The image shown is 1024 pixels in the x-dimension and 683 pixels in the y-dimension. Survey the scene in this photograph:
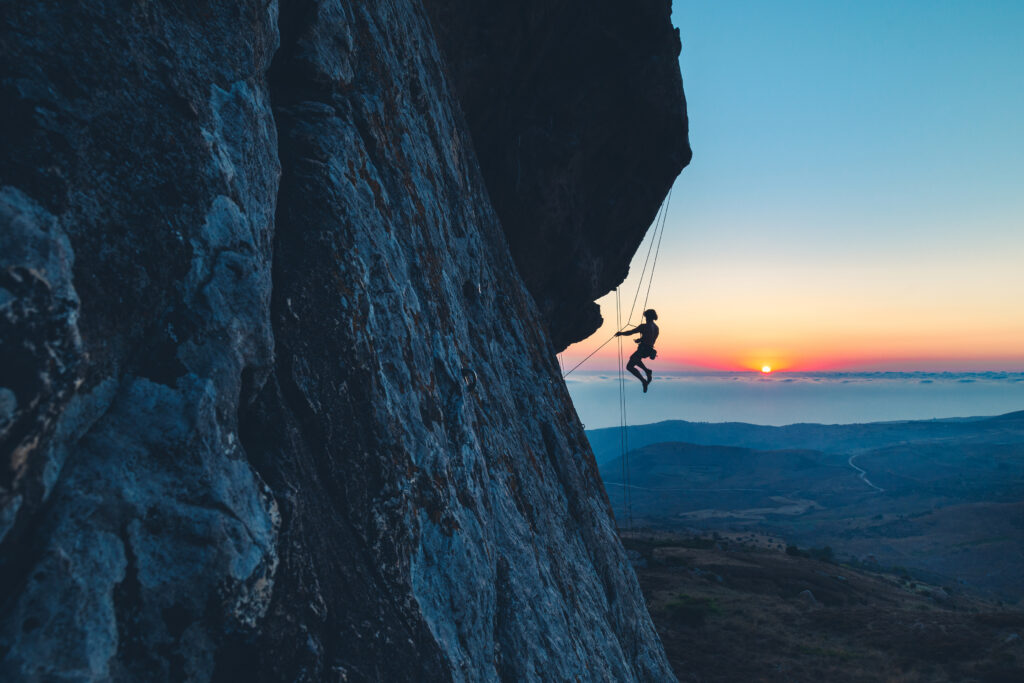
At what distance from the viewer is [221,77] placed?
435cm

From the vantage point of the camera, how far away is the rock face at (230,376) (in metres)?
2.93

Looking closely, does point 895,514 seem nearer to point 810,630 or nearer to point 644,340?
point 810,630

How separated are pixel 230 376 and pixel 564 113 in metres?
17.4

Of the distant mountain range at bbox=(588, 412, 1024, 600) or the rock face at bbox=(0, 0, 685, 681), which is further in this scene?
the distant mountain range at bbox=(588, 412, 1024, 600)

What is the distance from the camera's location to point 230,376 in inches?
149

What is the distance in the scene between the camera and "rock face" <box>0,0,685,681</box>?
2934mm

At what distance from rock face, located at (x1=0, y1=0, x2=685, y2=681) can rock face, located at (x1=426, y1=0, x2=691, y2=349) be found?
9.30 meters

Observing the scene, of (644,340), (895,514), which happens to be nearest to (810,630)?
(644,340)

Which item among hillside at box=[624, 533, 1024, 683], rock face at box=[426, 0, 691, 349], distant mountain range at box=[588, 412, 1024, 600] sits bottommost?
distant mountain range at box=[588, 412, 1024, 600]

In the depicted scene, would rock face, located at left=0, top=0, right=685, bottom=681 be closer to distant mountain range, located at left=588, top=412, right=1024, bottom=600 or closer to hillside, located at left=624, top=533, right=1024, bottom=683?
hillside, located at left=624, top=533, right=1024, bottom=683

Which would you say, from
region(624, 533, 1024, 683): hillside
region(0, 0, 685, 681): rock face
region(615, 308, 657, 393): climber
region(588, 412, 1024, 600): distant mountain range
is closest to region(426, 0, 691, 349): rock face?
region(615, 308, 657, 393): climber

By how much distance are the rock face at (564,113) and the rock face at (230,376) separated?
30.5 ft

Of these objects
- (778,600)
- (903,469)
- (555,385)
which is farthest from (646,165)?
(903,469)

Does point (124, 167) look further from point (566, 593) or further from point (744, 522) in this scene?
point (744, 522)
